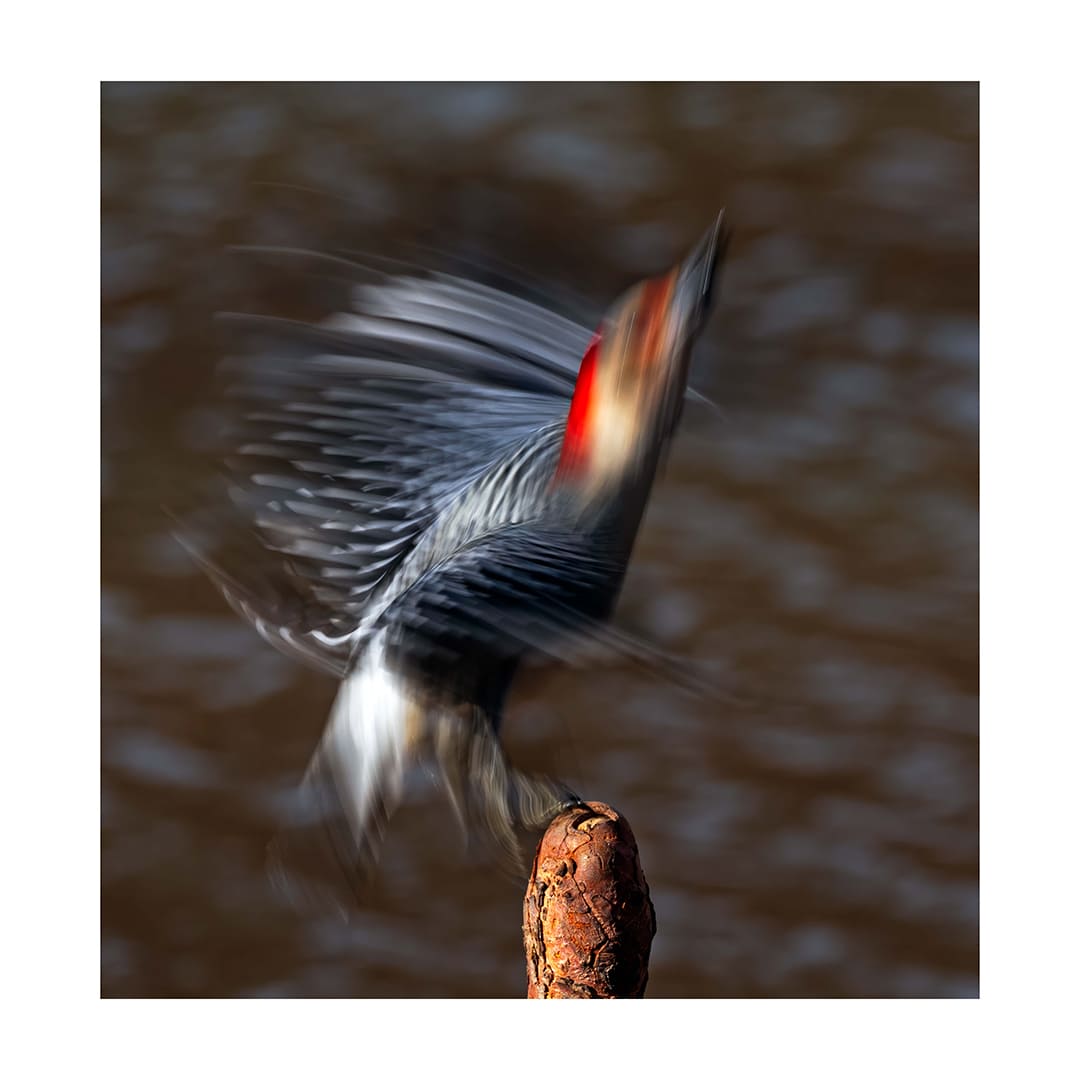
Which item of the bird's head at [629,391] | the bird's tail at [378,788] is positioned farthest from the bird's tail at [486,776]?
the bird's head at [629,391]

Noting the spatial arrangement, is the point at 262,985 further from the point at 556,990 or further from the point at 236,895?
the point at 556,990

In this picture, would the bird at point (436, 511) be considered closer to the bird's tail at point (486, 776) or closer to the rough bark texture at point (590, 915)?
the bird's tail at point (486, 776)

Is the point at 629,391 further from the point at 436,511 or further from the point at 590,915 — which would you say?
the point at 590,915

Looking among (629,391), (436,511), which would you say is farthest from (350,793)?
(629,391)

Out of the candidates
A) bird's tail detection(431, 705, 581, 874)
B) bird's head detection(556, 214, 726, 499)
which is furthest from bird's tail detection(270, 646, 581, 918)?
bird's head detection(556, 214, 726, 499)

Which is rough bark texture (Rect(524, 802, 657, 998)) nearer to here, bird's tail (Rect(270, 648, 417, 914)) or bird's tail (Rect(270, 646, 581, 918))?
bird's tail (Rect(270, 646, 581, 918))
